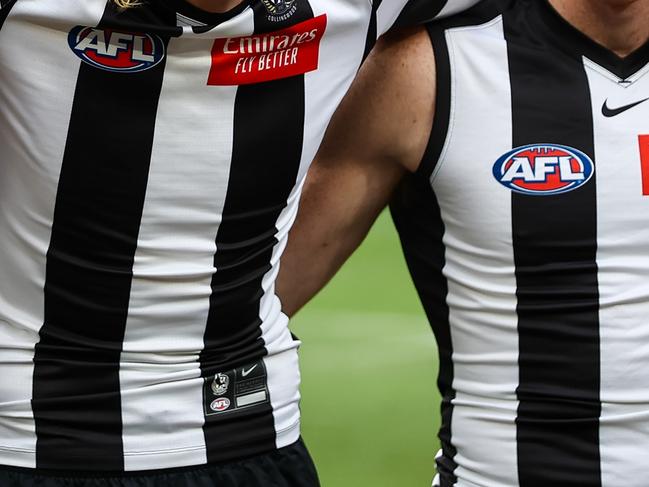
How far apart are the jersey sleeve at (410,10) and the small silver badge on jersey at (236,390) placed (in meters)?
0.53

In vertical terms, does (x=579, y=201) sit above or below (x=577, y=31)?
below

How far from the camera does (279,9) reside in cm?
192

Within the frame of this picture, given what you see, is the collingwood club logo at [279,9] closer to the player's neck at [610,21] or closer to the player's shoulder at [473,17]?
the player's shoulder at [473,17]

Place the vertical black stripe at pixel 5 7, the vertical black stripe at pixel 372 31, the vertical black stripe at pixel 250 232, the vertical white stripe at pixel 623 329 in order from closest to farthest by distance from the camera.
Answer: the vertical black stripe at pixel 5 7 → the vertical black stripe at pixel 250 232 → the vertical black stripe at pixel 372 31 → the vertical white stripe at pixel 623 329

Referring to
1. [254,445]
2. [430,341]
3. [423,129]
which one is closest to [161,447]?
[254,445]

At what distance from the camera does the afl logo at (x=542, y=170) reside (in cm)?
220

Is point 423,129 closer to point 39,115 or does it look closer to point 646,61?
point 646,61

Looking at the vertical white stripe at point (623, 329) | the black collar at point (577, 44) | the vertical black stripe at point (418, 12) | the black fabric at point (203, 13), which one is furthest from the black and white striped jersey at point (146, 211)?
the vertical white stripe at point (623, 329)

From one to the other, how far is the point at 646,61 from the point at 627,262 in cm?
33

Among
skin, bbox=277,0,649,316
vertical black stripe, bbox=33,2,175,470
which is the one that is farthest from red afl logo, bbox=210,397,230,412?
skin, bbox=277,0,649,316

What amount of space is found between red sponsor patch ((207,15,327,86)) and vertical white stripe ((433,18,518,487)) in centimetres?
32

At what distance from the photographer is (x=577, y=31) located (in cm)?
225

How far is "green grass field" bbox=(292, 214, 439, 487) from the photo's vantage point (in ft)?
12.9

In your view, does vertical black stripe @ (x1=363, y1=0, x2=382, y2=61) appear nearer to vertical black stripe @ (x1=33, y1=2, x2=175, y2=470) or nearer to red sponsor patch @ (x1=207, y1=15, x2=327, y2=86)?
red sponsor patch @ (x1=207, y1=15, x2=327, y2=86)
